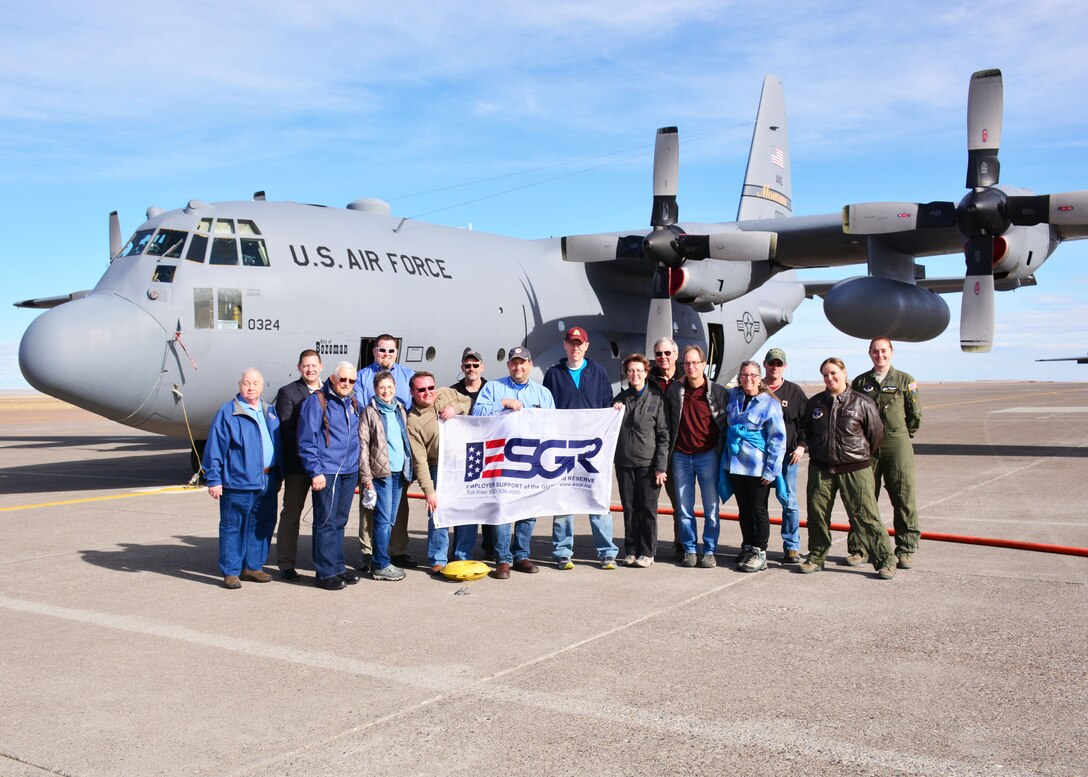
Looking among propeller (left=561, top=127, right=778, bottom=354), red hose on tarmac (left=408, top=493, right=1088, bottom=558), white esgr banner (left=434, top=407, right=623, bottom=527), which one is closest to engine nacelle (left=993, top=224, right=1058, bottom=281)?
propeller (left=561, top=127, right=778, bottom=354)

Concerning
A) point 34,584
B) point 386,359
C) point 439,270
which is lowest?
point 34,584

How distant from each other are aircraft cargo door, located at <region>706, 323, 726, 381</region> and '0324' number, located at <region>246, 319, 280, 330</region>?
10.5 m

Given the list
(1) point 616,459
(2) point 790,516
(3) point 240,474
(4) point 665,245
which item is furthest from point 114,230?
(2) point 790,516

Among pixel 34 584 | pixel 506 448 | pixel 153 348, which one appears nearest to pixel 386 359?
pixel 506 448

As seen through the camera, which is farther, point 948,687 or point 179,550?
point 179,550

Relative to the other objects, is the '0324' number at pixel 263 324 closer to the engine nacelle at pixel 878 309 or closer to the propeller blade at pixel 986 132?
the engine nacelle at pixel 878 309

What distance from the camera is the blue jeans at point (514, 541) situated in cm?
742

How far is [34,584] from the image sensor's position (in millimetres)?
7086

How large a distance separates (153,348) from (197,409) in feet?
3.18

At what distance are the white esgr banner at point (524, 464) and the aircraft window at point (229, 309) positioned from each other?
4.84m

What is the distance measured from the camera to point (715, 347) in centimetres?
2009

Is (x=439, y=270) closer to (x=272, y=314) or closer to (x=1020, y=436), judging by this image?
(x=272, y=314)

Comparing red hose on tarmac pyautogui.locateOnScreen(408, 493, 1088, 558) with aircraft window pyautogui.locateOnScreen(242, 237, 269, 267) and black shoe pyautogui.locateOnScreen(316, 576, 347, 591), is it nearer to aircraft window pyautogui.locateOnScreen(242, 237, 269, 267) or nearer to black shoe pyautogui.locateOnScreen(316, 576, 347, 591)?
black shoe pyautogui.locateOnScreen(316, 576, 347, 591)

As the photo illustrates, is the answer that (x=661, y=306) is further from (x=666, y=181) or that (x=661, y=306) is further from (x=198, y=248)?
(x=198, y=248)
